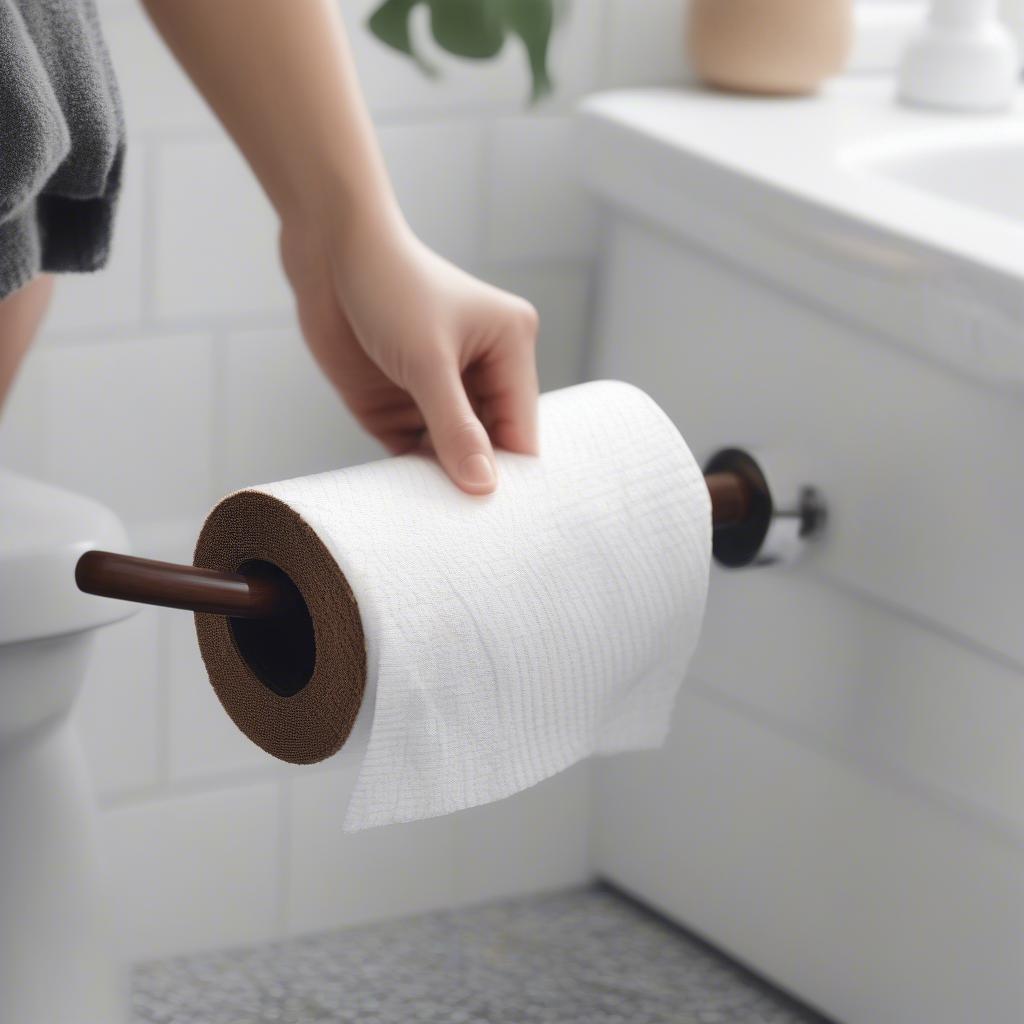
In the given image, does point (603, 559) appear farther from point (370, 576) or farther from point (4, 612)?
point (4, 612)

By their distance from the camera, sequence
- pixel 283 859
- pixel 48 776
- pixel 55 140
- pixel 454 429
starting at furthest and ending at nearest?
pixel 283 859
pixel 48 776
pixel 454 429
pixel 55 140

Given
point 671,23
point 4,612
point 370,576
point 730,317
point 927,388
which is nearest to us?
point 370,576

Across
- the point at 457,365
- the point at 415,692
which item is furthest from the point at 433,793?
the point at 457,365

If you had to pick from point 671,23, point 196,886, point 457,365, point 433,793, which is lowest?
point 196,886

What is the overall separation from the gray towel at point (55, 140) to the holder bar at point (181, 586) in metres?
0.11

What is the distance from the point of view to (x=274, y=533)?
0.56 m

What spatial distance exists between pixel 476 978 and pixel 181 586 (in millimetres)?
608

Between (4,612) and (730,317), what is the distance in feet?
1.42

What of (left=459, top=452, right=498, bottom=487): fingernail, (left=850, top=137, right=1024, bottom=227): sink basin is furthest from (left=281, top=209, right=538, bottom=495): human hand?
(left=850, top=137, right=1024, bottom=227): sink basin

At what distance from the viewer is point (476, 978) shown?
1059mm

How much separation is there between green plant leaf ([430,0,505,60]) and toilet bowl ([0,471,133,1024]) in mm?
322

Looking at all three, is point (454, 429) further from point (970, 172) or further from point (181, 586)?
point (970, 172)

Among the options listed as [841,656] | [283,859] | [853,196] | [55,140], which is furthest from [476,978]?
[55,140]

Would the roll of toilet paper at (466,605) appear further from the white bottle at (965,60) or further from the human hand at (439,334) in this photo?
the white bottle at (965,60)
